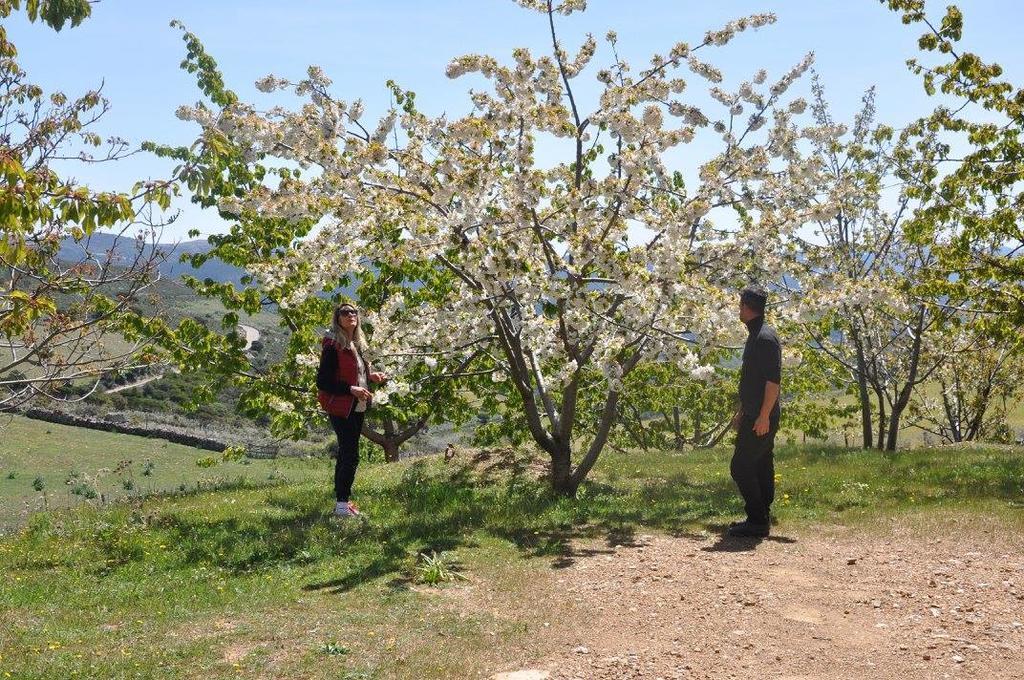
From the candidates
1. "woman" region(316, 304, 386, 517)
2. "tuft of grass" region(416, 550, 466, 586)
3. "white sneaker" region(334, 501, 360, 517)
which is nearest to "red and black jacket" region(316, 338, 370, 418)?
"woman" region(316, 304, 386, 517)

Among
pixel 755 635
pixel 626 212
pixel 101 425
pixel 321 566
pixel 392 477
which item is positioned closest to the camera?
pixel 755 635

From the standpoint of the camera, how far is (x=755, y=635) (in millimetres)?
6754

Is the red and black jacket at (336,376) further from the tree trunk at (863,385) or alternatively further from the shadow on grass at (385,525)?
Answer: the tree trunk at (863,385)

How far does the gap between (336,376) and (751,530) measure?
5.34m

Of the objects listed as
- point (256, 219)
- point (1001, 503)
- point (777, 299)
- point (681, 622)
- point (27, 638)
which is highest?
point (256, 219)

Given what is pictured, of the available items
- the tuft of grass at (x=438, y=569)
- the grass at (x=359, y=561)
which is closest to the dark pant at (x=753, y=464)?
the grass at (x=359, y=561)

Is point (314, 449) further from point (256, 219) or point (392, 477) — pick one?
point (392, 477)

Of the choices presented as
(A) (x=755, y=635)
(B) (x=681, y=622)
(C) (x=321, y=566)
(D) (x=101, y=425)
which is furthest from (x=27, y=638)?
(D) (x=101, y=425)

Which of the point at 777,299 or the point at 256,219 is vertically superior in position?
the point at 256,219

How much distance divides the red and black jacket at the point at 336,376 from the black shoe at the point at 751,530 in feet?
16.2

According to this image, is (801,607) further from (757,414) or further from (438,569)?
(438,569)

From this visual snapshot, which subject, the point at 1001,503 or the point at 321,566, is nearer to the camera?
the point at 321,566

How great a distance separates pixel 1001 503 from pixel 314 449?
3269 cm

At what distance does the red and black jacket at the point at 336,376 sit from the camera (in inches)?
411
